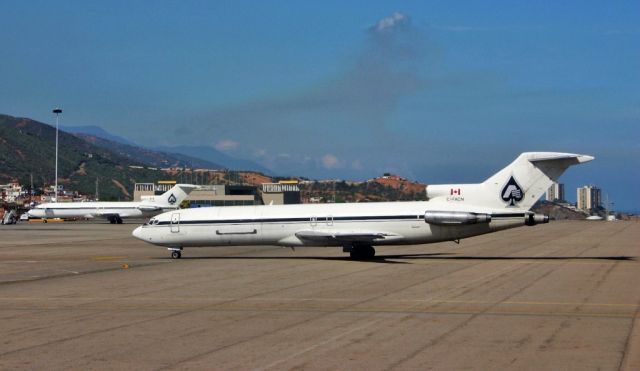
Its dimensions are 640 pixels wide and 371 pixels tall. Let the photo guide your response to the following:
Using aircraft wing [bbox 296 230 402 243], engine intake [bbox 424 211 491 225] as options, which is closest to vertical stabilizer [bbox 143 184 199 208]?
aircraft wing [bbox 296 230 402 243]

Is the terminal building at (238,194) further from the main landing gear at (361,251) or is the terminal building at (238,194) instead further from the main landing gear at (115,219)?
the main landing gear at (361,251)

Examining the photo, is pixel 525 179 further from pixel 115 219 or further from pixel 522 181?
pixel 115 219

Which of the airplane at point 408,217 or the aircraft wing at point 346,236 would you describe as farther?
the aircraft wing at point 346,236

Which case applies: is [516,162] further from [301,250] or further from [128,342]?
[128,342]

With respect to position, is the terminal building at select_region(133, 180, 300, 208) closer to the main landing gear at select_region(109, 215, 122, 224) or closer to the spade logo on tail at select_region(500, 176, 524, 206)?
the main landing gear at select_region(109, 215, 122, 224)

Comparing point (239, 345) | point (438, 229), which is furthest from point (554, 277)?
point (239, 345)

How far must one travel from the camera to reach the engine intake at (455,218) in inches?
1412

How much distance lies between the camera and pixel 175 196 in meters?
111

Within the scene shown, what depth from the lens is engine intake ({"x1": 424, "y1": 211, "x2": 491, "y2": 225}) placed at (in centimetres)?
3587

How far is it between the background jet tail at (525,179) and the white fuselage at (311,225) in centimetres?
59

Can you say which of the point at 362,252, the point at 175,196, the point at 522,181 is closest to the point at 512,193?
the point at 522,181

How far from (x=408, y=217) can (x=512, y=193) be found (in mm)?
4892

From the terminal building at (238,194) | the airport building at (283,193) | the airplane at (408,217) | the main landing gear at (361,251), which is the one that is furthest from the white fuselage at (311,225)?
the airport building at (283,193)

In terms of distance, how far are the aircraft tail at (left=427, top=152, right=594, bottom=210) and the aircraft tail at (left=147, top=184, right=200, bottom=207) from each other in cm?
7738
